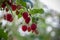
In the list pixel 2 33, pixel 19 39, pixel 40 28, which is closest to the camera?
pixel 2 33

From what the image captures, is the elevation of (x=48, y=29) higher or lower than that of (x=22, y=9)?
lower

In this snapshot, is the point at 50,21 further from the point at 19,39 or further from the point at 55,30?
the point at 19,39

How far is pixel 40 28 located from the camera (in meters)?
1.36

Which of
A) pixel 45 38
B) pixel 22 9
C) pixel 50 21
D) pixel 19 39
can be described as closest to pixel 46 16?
pixel 50 21

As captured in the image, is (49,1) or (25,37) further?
(49,1)

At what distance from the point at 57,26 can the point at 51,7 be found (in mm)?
173

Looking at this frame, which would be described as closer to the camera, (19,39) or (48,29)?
(19,39)

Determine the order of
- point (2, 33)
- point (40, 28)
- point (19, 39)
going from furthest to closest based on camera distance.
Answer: point (40, 28) < point (19, 39) < point (2, 33)

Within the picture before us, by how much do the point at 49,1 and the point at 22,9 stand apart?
91 cm

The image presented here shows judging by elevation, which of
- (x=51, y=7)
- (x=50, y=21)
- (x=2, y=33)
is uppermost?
(x=2, y=33)

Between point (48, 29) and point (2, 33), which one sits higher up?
point (2, 33)

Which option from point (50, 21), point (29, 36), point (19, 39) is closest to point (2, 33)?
point (19, 39)

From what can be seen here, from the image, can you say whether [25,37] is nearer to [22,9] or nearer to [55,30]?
[55,30]

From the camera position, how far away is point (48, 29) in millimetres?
1394
